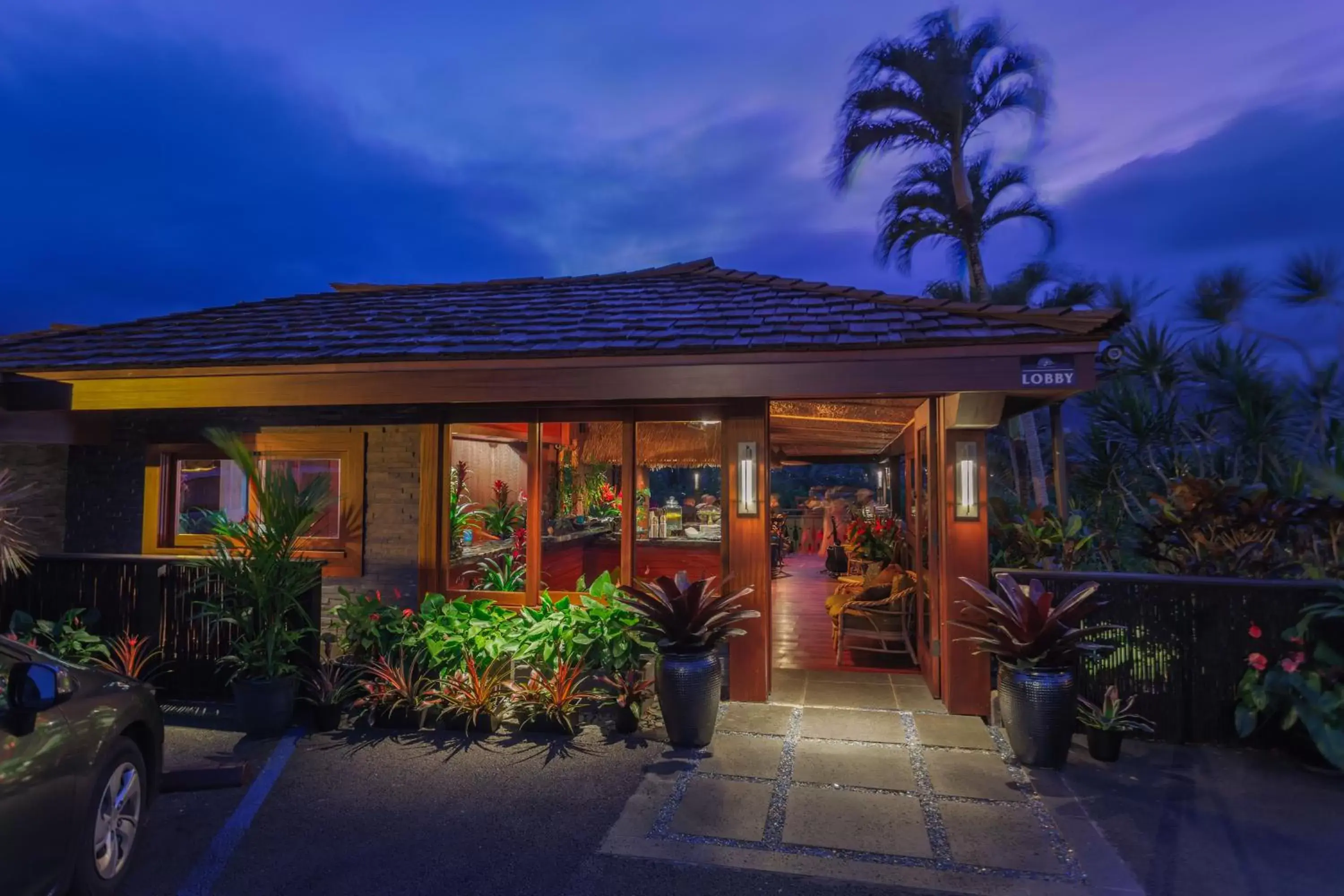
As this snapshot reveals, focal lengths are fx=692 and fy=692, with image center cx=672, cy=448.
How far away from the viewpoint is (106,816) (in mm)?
3055

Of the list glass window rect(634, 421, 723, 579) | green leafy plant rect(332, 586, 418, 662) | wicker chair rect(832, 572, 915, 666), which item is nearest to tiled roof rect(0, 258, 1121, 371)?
glass window rect(634, 421, 723, 579)

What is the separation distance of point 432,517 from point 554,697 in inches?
104

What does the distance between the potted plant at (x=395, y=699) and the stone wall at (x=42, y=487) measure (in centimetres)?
451

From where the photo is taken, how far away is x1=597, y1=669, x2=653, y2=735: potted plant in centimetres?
513

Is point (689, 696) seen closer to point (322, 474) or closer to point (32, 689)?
point (32, 689)

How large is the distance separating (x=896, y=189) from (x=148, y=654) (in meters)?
15.1

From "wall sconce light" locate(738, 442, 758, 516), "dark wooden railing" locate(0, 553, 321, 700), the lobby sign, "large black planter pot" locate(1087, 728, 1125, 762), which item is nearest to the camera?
"large black planter pot" locate(1087, 728, 1125, 762)

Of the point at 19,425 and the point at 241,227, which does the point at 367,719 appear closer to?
the point at 19,425

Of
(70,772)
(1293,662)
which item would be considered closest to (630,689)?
(70,772)

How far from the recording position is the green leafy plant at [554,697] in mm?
5098

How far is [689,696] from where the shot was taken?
4832 mm

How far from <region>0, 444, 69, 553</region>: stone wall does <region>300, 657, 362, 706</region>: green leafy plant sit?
4009mm

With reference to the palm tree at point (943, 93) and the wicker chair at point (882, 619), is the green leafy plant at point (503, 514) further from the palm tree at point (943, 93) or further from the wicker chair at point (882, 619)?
the palm tree at point (943, 93)

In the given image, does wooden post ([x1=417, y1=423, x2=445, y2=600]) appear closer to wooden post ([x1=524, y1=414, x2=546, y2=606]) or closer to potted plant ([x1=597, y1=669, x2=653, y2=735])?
wooden post ([x1=524, y1=414, x2=546, y2=606])
